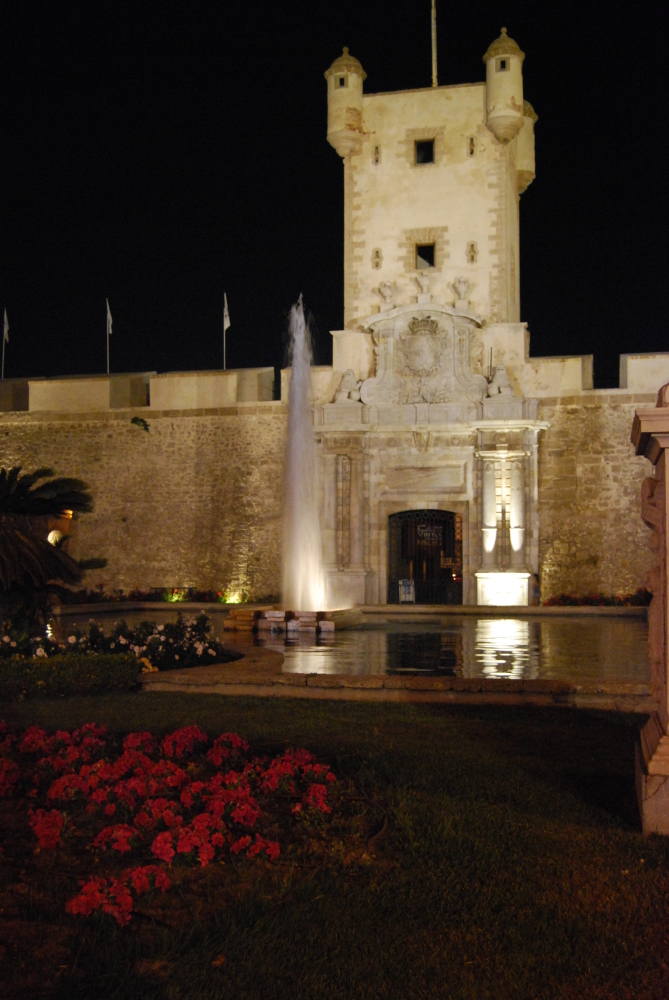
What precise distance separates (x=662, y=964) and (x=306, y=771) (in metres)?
2.29

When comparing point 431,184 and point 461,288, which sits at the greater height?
point 431,184

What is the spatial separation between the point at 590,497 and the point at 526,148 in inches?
386

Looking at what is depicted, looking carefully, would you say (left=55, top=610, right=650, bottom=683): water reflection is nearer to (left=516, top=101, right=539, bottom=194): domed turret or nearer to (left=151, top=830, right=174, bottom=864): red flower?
(left=151, top=830, right=174, bottom=864): red flower

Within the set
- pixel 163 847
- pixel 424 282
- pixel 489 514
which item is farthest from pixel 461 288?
pixel 163 847

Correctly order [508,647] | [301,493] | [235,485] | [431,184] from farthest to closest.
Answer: [235,485] < [431,184] < [301,493] < [508,647]

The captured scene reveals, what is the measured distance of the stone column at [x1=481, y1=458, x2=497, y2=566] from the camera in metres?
20.9

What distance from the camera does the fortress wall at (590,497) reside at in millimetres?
20906

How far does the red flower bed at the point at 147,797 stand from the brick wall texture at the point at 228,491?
1636cm

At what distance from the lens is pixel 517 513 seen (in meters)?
20.8

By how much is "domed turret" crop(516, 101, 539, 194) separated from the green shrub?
794 inches

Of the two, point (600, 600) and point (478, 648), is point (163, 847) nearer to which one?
point (478, 648)

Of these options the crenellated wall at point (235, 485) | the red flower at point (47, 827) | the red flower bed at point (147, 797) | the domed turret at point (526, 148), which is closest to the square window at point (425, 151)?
the domed turret at point (526, 148)

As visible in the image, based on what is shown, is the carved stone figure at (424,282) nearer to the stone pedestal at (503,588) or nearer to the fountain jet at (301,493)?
the fountain jet at (301,493)

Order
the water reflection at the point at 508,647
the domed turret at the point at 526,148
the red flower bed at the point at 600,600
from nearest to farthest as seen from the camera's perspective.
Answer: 1. the water reflection at the point at 508,647
2. the red flower bed at the point at 600,600
3. the domed turret at the point at 526,148
